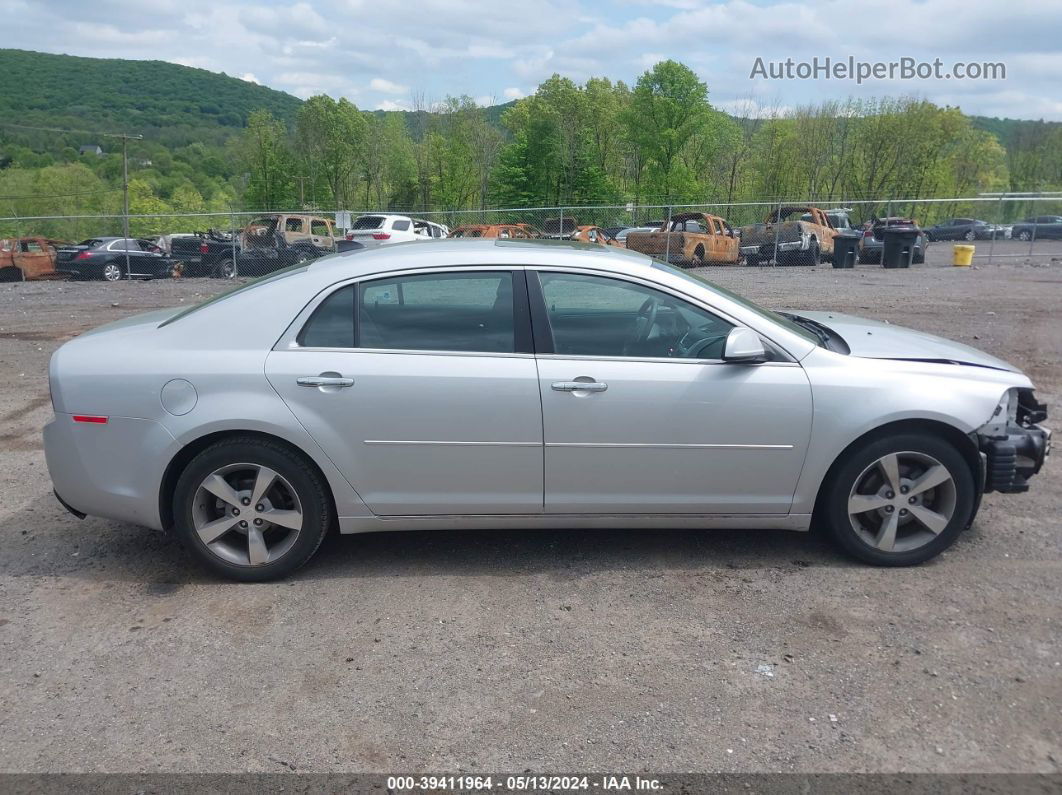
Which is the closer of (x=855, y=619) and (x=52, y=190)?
(x=855, y=619)

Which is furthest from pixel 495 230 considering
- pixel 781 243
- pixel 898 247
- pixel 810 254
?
pixel 898 247

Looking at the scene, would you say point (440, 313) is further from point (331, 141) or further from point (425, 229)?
point (331, 141)

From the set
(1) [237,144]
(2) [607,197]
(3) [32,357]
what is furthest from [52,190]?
(3) [32,357]

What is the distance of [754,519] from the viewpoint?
4.25m

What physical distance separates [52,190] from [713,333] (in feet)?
290

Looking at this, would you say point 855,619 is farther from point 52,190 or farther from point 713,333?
point 52,190

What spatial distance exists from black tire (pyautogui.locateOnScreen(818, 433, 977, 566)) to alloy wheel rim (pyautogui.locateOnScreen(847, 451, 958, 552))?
0.7 inches

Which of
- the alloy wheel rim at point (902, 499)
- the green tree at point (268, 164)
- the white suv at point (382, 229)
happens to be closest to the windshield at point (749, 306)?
the alloy wheel rim at point (902, 499)

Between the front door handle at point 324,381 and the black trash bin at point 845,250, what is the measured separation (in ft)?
79.0

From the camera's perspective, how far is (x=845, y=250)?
2544 centimetres

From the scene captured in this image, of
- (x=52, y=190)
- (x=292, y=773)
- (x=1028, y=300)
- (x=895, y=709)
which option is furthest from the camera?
(x=52, y=190)

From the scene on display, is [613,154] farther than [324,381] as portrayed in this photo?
Yes

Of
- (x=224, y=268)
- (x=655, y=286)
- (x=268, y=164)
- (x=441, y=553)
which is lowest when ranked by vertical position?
(x=441, y=553)

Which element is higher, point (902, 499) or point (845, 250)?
point (845, 250)
